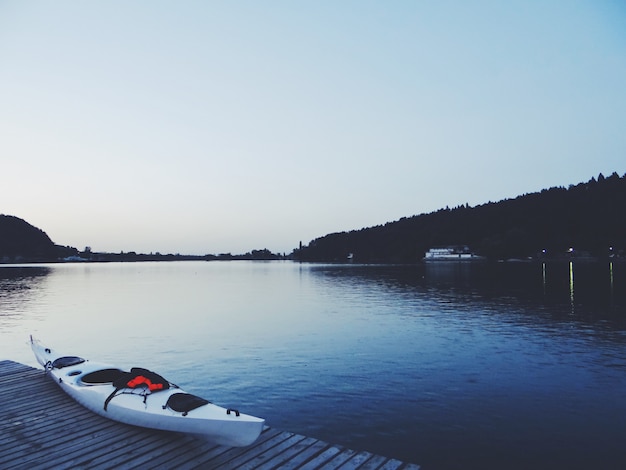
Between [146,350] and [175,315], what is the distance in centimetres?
1785

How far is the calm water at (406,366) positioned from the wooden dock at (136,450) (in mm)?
4117

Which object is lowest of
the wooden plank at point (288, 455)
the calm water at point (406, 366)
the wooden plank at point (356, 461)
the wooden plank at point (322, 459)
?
the calm water at point (406, 366)

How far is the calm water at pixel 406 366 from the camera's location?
1462 cm

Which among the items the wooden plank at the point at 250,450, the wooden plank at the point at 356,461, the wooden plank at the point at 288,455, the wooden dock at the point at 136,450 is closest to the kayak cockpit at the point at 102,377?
the wooden dock at the point at 136,450

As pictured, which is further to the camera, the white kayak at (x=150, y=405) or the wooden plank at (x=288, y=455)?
the white kayak at (x=150, y=405)

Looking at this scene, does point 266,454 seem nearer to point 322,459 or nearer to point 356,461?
point 322,459

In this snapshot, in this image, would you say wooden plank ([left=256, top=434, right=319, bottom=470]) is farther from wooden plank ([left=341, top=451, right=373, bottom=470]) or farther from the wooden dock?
wooden plank ([left=341, top=451, right=373, bottom=470])

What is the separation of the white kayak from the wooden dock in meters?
0.36

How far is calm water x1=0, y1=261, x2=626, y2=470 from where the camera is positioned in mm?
14625

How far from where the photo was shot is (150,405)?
39.0ft

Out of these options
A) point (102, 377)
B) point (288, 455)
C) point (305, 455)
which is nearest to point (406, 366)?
point (305, 455)

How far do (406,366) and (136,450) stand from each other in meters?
17.2

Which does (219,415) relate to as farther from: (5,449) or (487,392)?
(487,392)

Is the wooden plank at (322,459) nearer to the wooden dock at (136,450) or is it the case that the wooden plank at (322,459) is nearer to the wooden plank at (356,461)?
the wooden dock at (136,450)
